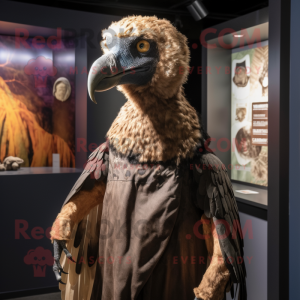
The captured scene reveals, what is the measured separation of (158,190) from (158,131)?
0.16 metres

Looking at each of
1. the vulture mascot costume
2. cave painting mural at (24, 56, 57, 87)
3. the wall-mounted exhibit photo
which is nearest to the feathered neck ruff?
the vulture mascot costume

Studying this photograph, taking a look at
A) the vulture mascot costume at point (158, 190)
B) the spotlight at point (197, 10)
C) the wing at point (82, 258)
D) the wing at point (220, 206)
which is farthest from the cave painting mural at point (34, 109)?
the wing at point (220, 206)

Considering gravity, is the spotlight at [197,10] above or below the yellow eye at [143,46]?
above

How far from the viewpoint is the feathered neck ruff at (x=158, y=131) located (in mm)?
904

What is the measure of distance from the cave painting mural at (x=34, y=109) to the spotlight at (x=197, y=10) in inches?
41.9

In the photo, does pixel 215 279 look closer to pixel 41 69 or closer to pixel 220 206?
pixel 220 206

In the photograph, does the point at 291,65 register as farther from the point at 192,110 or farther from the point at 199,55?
the point at 199,55

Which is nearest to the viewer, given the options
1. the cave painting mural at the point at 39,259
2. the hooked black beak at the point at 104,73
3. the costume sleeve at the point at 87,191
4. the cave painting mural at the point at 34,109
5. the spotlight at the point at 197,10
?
the hooked black beak at the point at 104,73

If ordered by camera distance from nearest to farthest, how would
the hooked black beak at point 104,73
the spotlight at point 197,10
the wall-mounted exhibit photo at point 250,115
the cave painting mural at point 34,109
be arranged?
1. the hooked black beak at point 104,73
2. the spotlight at point 197,10
3. the wall-mounted exhibit photo at point 250,115
4. the cave painting mural at point 34,109

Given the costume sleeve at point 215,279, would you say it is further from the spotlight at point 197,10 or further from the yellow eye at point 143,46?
the spotlight at point 197,10

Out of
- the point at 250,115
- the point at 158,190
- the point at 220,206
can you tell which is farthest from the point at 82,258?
the point at 250,115

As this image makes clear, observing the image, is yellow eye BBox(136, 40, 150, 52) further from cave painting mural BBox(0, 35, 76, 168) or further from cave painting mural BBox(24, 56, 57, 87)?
cave painting mural BBox(24, 56, 57, 87)

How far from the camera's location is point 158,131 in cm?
91

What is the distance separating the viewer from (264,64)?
5.60 ft
